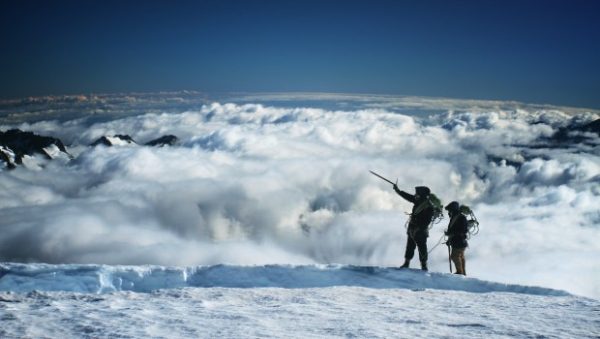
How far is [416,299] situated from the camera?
9.62 m

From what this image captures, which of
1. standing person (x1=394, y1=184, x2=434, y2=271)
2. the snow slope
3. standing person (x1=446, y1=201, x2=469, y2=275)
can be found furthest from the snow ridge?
standing person (x1=446, y1=201, x2=469, y2=275)

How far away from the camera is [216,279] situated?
1103 cm

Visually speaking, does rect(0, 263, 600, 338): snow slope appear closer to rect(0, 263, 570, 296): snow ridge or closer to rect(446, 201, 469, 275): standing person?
rect(0, 263, 570, 296): snow ridge

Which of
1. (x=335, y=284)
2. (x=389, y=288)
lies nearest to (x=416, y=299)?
(x=389, y=288)

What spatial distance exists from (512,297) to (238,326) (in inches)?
284

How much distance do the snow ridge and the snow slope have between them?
0.09 ft

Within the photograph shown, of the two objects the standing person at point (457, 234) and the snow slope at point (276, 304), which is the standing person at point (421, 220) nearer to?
the standing person at point (457, 234)

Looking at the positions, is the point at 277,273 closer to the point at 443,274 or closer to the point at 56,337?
the point at 443,274

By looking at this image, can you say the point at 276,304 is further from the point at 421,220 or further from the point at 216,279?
the point at 421,220

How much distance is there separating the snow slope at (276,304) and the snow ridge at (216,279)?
0.03 meters

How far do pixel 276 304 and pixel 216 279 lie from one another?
284cm

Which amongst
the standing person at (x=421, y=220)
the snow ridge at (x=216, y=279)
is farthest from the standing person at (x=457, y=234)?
the snow ridge at (x=216, y=279)

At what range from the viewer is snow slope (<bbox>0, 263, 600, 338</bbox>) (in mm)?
6941

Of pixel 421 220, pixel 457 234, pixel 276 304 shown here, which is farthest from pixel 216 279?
pixel 457 234
